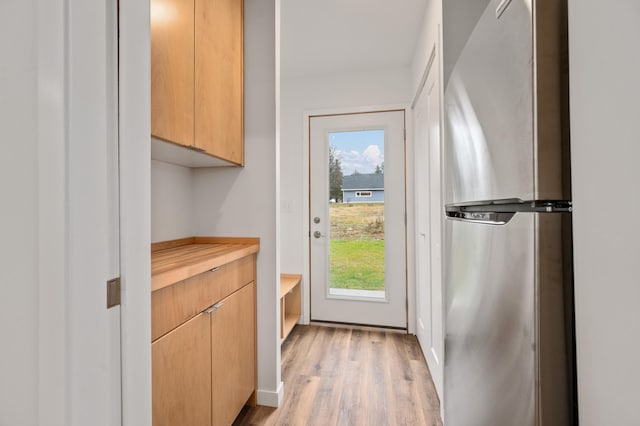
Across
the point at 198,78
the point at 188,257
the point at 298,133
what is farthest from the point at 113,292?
the point at 298,133

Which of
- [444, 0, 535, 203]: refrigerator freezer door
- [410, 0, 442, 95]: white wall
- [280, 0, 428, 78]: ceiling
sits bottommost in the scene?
[444, 0, 535, 203]: refrigerator freezer door

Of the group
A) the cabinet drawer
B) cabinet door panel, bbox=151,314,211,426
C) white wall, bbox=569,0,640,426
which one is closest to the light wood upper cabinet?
the cabinet drawer

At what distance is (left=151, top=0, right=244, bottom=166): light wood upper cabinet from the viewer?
106 cm

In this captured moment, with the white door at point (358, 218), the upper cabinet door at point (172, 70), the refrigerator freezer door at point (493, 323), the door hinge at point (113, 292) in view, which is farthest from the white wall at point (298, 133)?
the door hinge at point (113, 292)

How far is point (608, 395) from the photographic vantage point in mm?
373

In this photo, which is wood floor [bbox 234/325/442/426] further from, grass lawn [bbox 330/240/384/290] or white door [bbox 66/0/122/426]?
white door [bbox 66/0/122/426]

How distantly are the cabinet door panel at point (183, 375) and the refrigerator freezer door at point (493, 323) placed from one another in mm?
904

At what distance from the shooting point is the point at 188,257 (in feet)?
4.07

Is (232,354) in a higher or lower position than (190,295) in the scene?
lower

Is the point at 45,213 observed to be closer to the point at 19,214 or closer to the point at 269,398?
the point at 19,214

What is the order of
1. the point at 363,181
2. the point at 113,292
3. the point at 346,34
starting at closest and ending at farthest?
the point at 113,292 → the point at 346,34 → the point at 363,181

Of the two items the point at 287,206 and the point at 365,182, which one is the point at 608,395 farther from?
the point at 287,206

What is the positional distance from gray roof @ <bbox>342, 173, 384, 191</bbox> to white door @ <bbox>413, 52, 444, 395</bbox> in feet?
1.20

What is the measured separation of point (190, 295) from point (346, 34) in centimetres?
218
